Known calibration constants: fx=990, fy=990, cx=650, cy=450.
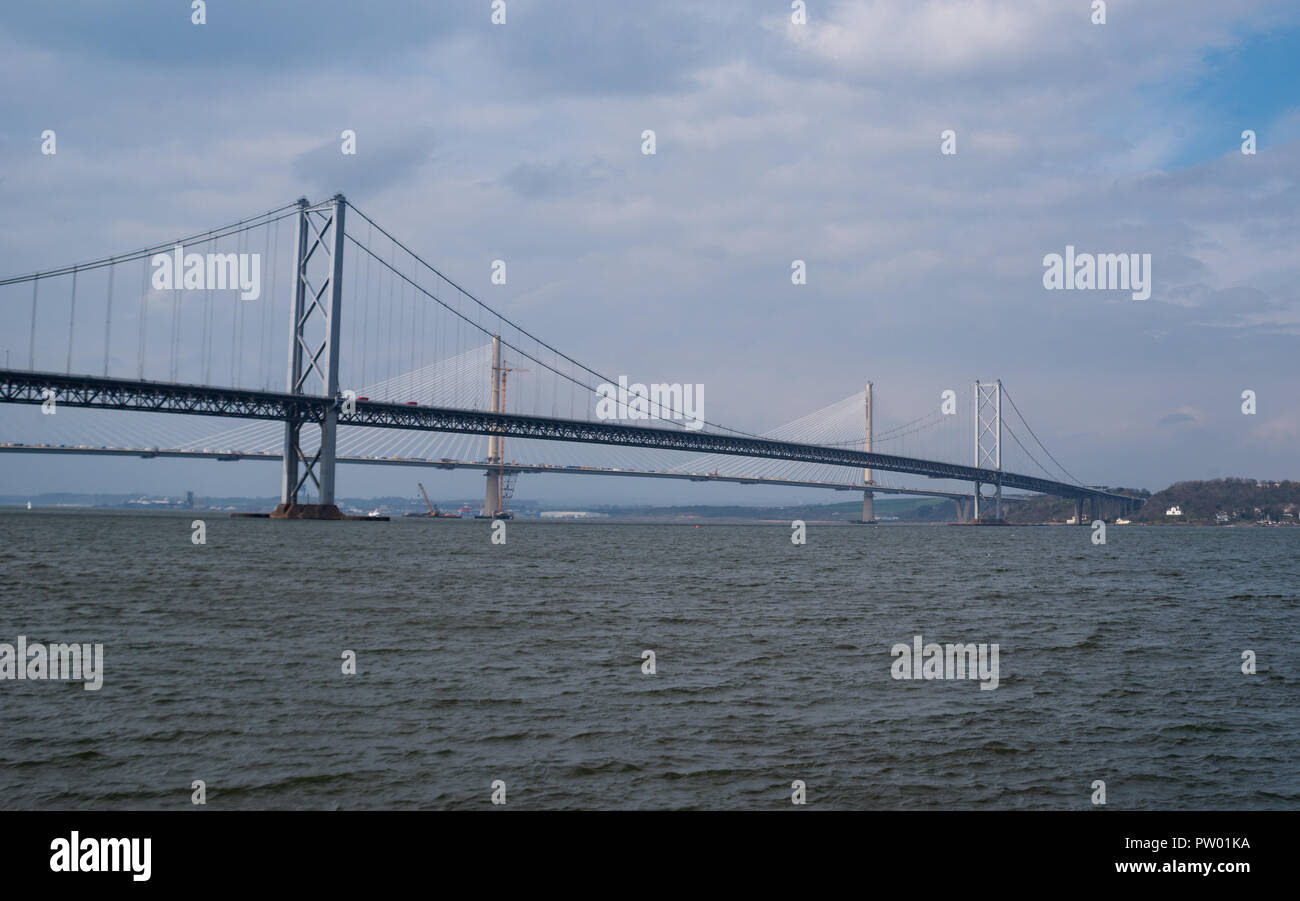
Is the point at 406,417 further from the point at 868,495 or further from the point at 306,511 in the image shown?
the point at 868,495

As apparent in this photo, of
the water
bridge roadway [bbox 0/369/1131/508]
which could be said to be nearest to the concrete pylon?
bridge roadway [bbox 0/369/1131/508]

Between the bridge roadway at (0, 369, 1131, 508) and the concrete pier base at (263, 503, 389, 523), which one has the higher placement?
the bridge roadway at (0, 369, 1131, 508)

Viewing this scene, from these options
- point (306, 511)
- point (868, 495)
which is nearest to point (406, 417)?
point (306, 511)

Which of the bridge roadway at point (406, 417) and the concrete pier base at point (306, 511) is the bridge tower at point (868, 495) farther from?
the concrete pier base at point (306, 511)

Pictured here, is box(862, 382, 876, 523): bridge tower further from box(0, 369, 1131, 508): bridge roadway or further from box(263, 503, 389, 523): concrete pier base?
box(263, 503, 389, 523): concrete pier base
